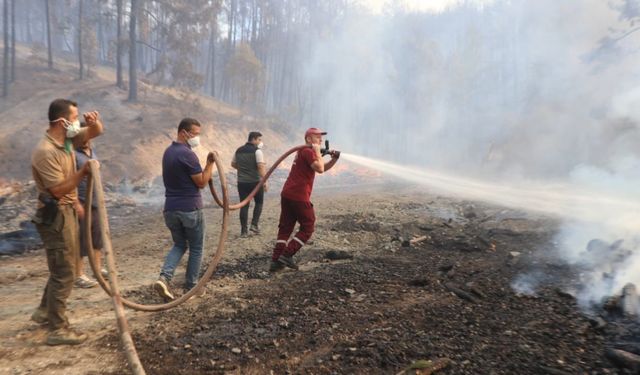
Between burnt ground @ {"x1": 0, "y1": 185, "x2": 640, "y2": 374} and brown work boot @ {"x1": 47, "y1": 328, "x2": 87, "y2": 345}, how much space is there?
0.08 metres

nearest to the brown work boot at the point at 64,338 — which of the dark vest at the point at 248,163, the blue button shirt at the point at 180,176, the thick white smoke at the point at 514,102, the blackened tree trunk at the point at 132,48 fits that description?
the blue button shirt at the point at 180,176

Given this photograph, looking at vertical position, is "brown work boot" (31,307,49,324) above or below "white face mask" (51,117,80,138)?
below

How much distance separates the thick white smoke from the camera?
34.8ft

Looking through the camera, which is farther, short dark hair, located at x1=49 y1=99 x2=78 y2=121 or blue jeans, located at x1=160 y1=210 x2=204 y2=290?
blue jeans, located at x1=160 y1=210 x2=204 y2=290

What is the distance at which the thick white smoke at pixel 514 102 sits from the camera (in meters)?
10.6

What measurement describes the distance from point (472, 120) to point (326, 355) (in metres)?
38.9

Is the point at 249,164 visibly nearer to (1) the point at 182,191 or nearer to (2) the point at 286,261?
(2) the point at 286,261

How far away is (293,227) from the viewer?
5.59 metres

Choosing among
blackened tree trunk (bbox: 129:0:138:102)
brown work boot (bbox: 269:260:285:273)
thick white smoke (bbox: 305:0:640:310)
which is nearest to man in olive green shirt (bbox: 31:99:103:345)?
brown work boot (bbox: 269:260:285:273)

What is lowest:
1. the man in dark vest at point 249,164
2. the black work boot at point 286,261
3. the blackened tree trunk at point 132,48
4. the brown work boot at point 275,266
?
the brown work boot at point 275,266

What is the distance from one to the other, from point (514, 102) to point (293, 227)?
36.5 meters

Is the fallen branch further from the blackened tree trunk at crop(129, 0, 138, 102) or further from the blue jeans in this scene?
the blackened tree trunk at crop(129, 0, 138, 102)

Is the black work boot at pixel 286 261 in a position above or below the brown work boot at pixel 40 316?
above

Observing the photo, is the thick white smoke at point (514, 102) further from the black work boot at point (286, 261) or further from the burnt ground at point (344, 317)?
the black work boot at point (286, 261)
